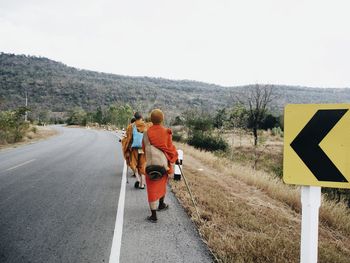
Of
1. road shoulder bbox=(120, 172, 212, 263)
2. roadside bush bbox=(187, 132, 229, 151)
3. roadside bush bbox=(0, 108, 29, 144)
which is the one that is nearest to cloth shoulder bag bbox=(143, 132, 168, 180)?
road shoulder bbox=(120, 172, 212, 263)

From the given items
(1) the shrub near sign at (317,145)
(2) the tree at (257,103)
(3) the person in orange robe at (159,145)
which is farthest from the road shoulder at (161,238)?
(2) the tree at (257,103)

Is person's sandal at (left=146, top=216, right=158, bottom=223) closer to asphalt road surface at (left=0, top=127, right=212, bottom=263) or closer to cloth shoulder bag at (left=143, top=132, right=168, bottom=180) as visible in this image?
asphalt road surface at (left=0, top=127, right=212, bottom=263)

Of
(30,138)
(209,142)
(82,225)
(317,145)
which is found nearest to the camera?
(317,145)

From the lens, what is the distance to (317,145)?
260cm

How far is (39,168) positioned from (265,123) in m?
48.2

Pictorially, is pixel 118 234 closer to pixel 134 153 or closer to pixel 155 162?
pixel 155 162

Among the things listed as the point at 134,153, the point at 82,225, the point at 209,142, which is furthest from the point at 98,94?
the point at 82,225

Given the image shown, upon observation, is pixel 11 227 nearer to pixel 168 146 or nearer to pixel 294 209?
pixel 168 146

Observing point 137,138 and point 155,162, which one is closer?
point 155,162

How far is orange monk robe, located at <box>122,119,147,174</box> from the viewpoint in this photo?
945 centimetres

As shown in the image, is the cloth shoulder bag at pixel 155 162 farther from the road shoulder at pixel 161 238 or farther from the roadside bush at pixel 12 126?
the roadside bush at pixel 12 126

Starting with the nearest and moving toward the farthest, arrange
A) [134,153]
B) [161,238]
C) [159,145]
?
[161,238], [159,145], [134,153]

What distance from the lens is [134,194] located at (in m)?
8.78

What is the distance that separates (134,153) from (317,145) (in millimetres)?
7611
